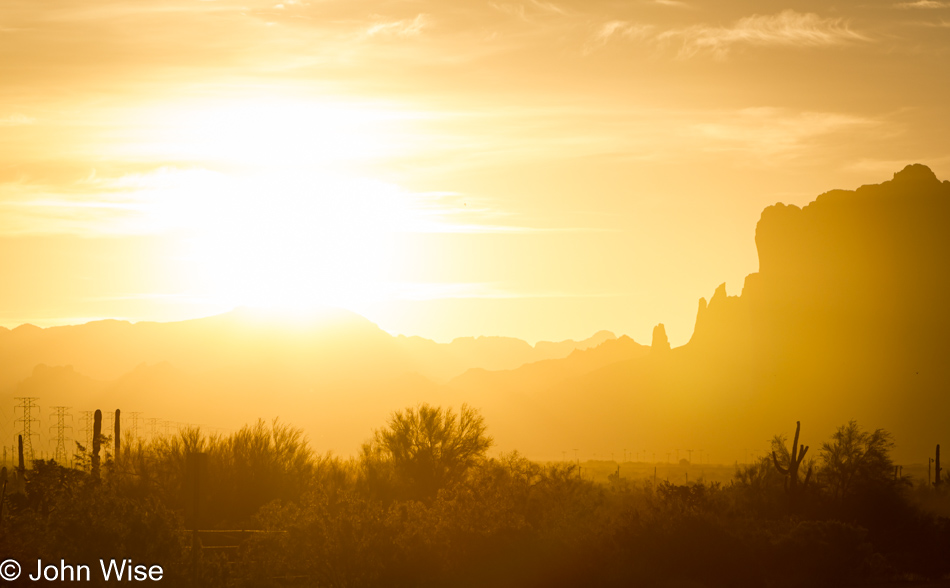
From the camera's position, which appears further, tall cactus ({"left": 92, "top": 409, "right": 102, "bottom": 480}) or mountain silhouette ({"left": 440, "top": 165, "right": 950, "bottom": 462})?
mountain silhouette ({"left": 440, "top": 165, "right": 950, "bottom": 462})

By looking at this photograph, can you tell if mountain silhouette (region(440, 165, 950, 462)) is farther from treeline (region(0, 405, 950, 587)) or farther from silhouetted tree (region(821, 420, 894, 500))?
treeline (region(0, 405, 950, 587))

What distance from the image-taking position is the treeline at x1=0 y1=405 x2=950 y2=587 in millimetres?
23750

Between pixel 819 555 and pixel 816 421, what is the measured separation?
125 metres

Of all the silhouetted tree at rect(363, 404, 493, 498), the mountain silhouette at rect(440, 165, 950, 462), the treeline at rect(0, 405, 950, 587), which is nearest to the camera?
the treeline at rect(0, 405, 950, 587)

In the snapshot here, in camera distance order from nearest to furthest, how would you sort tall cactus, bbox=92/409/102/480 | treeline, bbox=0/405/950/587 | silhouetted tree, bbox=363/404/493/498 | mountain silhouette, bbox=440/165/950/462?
treeline, bbox=0/405/950/587
tall cactus, bbox=92/409/102/480
silhouetted tree, bbox=363/404/493/498
mountain silhouette, bbox=440/165/950/462

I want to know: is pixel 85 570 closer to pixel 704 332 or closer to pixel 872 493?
pixel 872 493

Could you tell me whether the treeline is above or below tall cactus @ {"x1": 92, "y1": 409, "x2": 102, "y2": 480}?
below

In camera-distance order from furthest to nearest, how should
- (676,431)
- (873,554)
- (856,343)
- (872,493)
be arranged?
(676,431) < (856,343) < (872,493) < (873,554)

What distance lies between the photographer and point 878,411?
474ft

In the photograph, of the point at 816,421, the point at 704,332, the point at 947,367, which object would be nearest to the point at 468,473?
the point at 816,421

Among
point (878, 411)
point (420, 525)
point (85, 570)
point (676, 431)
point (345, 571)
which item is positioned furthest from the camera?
point (676, 431)

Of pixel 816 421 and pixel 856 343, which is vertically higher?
pixel 856 343

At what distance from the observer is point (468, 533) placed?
93.9 feet

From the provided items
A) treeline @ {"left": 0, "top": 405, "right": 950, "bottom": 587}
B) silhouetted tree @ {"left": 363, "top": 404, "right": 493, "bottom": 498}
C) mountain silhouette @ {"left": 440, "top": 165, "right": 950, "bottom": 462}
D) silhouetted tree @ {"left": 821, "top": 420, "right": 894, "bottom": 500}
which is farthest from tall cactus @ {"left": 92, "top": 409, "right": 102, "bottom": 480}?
mountain silhouette @ {"left": 440, "top": 165, "right": 950, "bottom": 462}
